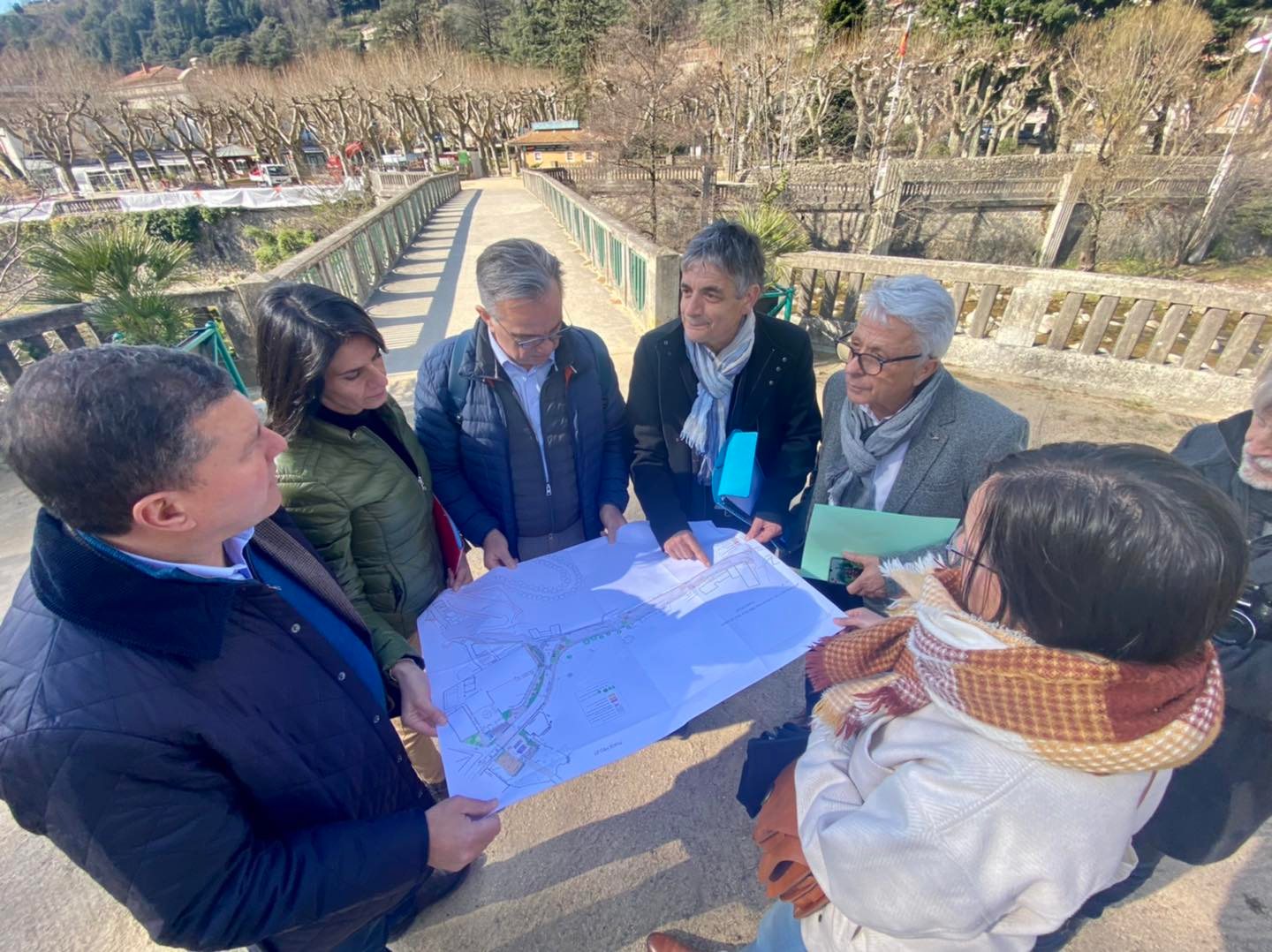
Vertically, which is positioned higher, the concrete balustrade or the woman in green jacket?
the woman in green jacket

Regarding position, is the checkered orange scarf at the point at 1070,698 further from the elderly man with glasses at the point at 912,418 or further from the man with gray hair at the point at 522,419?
the man with gray hair at the point at 522,419

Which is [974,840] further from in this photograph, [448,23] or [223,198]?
[448,23]

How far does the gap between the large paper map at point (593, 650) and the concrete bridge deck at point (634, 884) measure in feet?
3.32

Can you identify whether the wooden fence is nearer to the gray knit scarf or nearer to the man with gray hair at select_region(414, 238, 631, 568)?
the gray knit scarf

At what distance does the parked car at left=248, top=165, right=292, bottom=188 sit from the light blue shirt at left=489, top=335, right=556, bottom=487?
45244 mm

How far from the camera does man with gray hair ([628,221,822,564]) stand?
202 cm

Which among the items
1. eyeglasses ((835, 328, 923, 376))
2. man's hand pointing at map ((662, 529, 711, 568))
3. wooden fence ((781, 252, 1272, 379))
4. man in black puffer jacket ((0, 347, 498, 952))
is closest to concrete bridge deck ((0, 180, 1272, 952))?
man in black puffer jacket ((0, 347, 498, 952))

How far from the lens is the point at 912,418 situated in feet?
5.84

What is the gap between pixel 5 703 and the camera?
823 millimetres

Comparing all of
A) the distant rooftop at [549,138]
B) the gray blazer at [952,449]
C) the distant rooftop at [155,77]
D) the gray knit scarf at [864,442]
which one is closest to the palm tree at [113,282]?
the gray knit scarf at [864,442]

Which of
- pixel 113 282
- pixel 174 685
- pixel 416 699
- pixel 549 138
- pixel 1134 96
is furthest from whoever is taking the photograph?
pixel 549 138

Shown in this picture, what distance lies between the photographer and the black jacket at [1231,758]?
1.45 meters

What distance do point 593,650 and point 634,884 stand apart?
107cm

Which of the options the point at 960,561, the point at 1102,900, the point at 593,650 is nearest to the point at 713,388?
the point at 593,650
